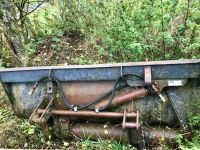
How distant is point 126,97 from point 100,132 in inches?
21.0

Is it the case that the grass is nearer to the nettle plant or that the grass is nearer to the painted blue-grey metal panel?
the painted blue-grey metal panel

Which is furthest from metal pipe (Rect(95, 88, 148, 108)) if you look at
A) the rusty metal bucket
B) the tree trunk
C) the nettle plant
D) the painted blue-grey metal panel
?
the tree trunk

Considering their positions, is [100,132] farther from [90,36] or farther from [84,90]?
[90,36]

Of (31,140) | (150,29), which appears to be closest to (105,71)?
(31,140)

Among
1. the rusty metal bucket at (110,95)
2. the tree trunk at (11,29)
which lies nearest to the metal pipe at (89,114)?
the rusty metal bucket at (110,95)

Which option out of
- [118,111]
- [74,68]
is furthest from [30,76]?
[118,111]

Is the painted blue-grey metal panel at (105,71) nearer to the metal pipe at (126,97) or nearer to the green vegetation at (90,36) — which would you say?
the metal pipe at (126,97)

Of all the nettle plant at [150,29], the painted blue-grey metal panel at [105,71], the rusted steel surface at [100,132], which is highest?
the nettle plant at [150,29]

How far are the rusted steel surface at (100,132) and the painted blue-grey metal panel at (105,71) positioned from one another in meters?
0.58

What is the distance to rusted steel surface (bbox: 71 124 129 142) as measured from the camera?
140 inches

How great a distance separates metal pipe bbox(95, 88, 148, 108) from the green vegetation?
1.47 ft

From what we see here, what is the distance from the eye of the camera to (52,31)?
6.79m

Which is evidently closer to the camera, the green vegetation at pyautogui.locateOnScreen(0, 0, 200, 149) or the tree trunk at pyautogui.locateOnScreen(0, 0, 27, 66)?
the green vegetation at pyautogui.locateOnScreen(0, 0, 200, 149)

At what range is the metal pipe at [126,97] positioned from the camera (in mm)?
3395
